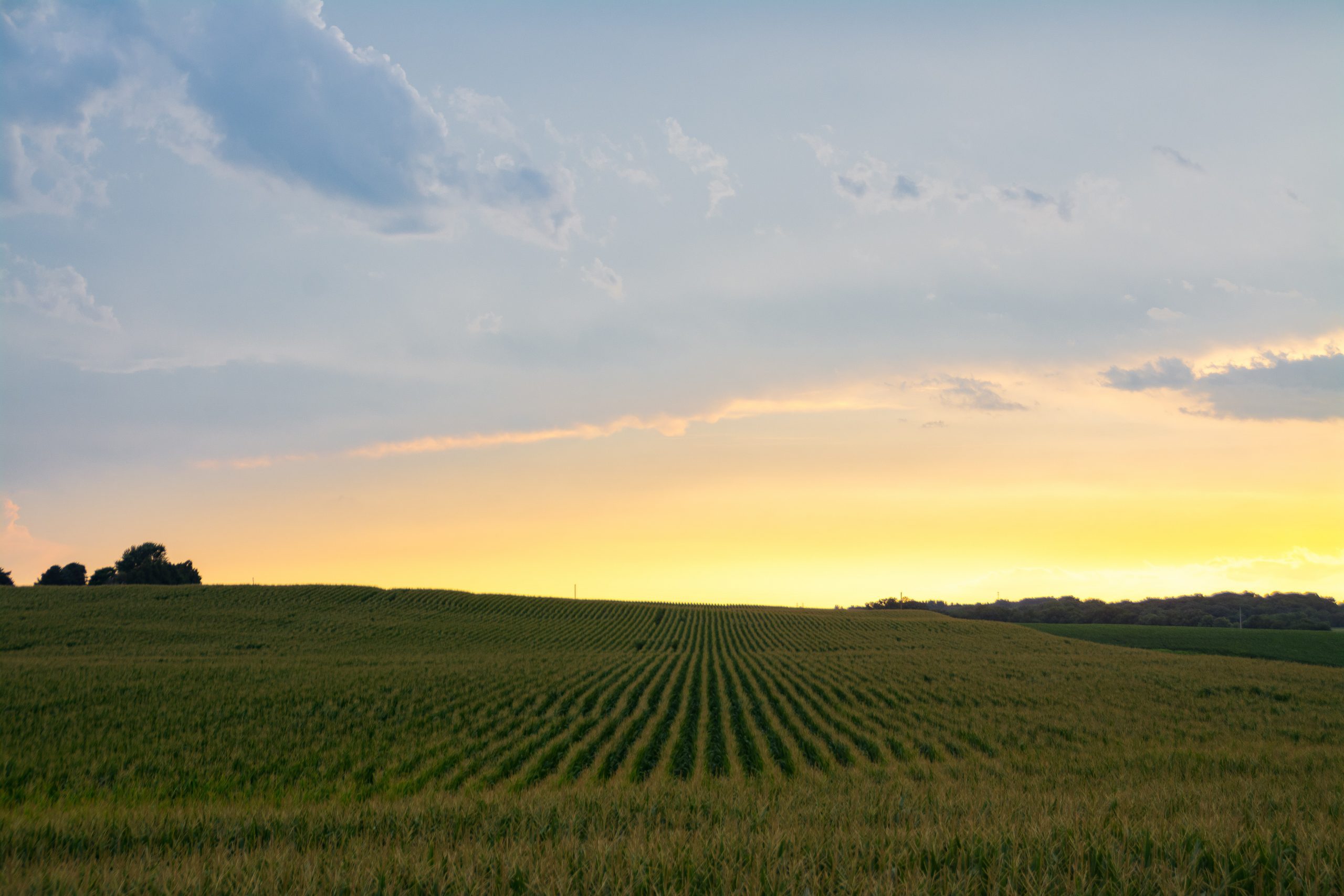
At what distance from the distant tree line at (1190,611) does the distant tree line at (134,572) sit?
132715 millimetres

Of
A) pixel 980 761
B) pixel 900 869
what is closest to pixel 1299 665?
pixel 980 761

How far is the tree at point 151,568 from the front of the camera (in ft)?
370

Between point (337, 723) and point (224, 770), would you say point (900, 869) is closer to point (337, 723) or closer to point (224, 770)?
point (224, 770)

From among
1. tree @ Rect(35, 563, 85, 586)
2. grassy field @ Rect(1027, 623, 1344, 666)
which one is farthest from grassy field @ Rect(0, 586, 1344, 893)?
tree @ Rect(35, 563, 85, 586)

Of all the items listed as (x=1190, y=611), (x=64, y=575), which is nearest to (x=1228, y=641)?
(x=1190, y=611)

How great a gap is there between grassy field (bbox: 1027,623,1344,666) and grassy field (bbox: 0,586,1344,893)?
35.2m

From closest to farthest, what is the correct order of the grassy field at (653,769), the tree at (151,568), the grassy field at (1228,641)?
the grassy field at (653,769) → the grassy field at (1228,641) → the tree at (151,568)

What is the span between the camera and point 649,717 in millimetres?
26359

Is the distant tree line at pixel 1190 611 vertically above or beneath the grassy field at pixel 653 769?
beneath

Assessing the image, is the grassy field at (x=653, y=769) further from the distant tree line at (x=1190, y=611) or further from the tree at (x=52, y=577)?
the distant tree line at (x=1190, y=611)

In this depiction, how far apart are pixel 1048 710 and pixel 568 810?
24837 mm

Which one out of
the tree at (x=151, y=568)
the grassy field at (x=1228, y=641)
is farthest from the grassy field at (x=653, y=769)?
the tree at (x=151, y=568)

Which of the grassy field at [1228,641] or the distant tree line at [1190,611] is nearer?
the grassy field at [1228,641]

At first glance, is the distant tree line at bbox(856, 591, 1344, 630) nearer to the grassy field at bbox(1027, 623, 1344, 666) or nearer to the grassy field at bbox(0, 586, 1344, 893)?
the grassy field at bbox(1027, 623, 1344, 666)
